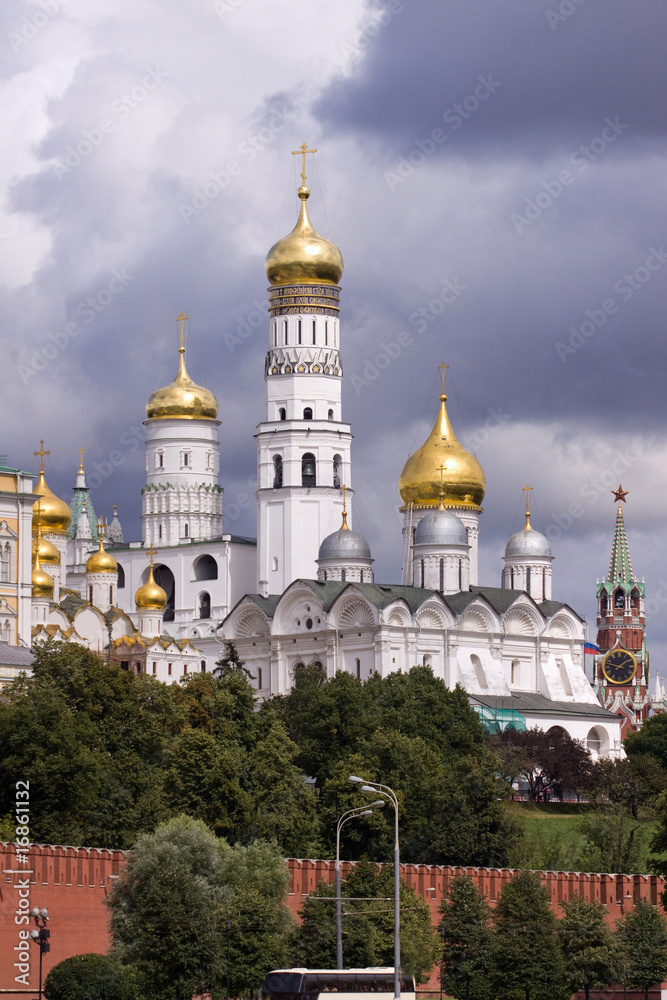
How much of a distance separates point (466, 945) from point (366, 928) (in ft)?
13.4

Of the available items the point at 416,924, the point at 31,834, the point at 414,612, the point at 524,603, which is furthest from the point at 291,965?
the point at 524,603

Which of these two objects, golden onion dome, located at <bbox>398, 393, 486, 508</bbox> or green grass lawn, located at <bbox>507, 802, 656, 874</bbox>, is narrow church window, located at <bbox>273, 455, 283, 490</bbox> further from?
green grass lawn, located at <bbox>507, 802, 656, 874</bbox>

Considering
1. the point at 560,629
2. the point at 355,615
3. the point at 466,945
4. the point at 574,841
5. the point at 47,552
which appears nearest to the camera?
the point at 466,945

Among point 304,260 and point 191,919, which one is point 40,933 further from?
point 304,260

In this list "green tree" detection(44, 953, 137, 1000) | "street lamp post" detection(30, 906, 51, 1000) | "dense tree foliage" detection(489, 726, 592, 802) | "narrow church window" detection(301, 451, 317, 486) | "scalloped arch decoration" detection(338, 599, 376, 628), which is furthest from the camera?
"narrow church window" detection(301, 451, 317, 486)

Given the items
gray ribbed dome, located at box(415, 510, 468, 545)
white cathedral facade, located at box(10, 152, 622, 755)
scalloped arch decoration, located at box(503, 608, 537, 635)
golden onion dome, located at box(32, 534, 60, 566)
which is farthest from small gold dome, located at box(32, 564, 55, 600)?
scalloped arch decoration, located at box(503, 608, 537, 635)

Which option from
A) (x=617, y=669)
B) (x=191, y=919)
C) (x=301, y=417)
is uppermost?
(x=301, y=417)

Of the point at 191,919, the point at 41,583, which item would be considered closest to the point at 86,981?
the point at 191,919

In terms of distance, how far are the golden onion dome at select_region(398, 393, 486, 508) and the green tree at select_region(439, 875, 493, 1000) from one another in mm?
46962

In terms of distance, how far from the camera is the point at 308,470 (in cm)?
9756

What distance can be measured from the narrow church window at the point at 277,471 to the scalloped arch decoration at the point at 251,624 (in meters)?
5.97

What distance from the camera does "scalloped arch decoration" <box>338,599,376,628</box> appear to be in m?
90.4

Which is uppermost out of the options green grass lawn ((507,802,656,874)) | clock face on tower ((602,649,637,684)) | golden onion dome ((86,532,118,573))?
golden onion dome ((86,532,118,573))

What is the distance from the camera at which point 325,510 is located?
3829 inches
